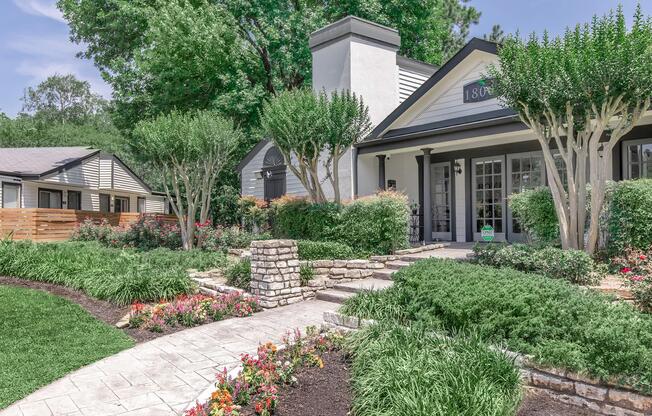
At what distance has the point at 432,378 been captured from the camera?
350 centimetres

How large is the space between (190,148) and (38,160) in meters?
14.1

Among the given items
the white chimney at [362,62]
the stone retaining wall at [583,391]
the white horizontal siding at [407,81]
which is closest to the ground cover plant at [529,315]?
the stone retaining wall at [583,391]

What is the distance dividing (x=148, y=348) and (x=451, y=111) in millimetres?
9063

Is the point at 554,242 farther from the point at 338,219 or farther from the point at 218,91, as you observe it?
the point at 218,91

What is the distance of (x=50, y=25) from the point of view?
858 inches

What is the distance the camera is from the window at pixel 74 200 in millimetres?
22953

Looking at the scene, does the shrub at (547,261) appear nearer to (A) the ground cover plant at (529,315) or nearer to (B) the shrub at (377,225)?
(A) the ground cover plant at (529,315)

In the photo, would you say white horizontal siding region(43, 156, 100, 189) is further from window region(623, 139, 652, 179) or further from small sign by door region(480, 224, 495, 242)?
window region(623, 139, 652, 179)

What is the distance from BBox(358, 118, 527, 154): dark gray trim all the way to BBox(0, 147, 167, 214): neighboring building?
15361mm

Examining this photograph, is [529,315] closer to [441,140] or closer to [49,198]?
[441,140]

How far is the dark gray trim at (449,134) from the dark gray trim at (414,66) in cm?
326

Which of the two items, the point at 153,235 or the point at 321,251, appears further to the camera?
the point at 153,235

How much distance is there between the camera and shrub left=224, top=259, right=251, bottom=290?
8.36 meters

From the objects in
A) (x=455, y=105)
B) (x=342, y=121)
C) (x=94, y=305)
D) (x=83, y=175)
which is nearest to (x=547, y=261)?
(x=342, y=121)
